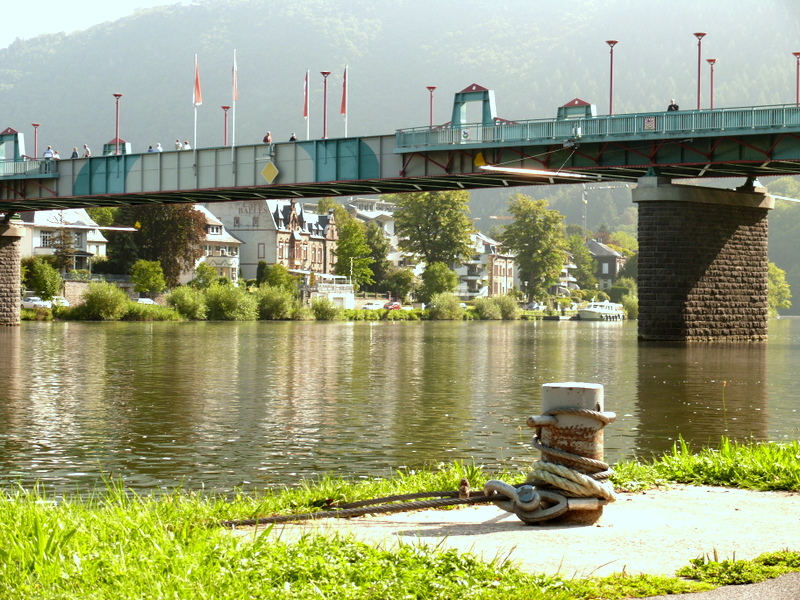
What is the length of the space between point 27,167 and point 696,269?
4108 cm

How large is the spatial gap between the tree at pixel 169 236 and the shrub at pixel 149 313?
20.2 meters

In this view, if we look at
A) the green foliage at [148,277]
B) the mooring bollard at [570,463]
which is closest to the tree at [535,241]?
the green foliage at [148,277]

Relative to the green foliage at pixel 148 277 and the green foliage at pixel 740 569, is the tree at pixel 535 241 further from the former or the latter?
the green foliage at pixel 740 569

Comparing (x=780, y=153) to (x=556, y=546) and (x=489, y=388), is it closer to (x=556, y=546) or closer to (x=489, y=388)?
(x=489, y=388)

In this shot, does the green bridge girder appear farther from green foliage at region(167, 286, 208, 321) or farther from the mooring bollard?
the mooring bollard

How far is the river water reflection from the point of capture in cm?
1698

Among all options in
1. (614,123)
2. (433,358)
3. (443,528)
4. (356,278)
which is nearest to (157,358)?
(433,358)

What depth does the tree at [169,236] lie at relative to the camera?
393 feet

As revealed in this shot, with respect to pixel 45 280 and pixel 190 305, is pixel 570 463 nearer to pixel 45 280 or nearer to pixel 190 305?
pixel 190 305

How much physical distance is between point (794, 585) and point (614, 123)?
154ft

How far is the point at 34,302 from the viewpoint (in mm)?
100500

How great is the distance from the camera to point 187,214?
396ft

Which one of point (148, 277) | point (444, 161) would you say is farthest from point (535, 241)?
point (444, 161)

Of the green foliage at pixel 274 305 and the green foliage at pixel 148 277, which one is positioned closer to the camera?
the green foliage at pixel 274 305
